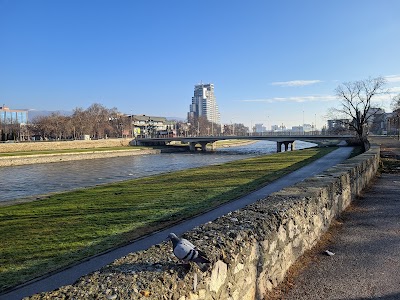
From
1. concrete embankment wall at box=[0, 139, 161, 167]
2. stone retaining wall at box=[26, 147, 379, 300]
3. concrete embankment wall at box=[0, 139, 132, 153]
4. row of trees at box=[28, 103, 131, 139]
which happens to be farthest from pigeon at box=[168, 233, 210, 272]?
row of trees at box=[28, 103, 131, 139]

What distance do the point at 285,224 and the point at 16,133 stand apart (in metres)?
113

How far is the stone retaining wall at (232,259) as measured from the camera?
328cm

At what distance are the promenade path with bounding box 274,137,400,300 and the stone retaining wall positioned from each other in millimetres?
303

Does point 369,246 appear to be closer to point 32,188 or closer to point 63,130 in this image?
point 32,188

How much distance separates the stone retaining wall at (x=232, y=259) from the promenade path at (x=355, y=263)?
0.30 m

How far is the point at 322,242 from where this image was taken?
7.75 metres

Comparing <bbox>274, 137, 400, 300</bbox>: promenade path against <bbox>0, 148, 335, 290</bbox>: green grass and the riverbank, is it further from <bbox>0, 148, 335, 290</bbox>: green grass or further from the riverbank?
the riverbank

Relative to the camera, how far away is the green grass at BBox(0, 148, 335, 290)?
8719 millimetres

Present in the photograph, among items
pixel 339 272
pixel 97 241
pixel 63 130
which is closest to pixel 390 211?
pixel 339 272

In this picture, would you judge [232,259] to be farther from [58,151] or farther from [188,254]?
[58,151]

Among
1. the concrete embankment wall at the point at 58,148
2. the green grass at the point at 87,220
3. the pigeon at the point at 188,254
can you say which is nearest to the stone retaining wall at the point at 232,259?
the pigeon at the point at 188,254

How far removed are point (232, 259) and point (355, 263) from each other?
3434mm

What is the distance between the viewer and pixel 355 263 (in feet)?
21.4

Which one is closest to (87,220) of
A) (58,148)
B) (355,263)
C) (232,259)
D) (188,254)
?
(355,263)
